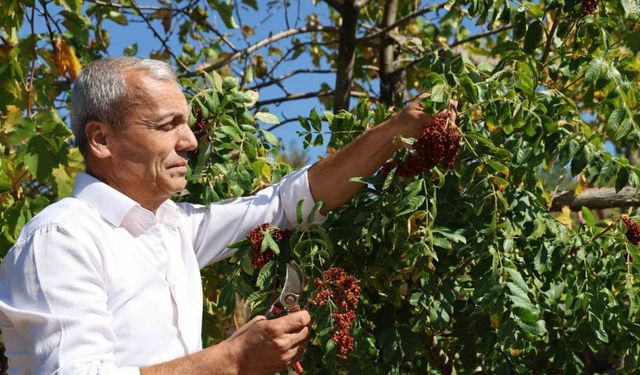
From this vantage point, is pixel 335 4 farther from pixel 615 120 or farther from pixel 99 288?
pixel 99 288

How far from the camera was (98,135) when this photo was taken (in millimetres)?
2486

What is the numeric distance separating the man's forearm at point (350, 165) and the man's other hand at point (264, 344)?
0.60m

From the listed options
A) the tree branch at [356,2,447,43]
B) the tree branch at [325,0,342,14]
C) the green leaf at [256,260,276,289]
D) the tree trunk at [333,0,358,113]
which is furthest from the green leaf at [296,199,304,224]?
the tree branch at [325,0,342,14]

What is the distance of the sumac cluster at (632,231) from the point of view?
10.1 feet

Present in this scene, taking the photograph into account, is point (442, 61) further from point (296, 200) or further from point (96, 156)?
point (96, 156)

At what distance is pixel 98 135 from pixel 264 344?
68cm

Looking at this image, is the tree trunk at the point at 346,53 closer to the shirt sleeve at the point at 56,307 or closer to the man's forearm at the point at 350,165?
the man's forearm at the point at 350,165

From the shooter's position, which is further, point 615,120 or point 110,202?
point 615,120

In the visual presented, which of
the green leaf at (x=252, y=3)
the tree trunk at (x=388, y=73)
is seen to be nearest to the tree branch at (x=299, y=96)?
the tree trunk at (x=388, y=73)

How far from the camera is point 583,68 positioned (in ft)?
10.7

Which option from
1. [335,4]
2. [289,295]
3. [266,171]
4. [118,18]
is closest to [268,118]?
[266,171]

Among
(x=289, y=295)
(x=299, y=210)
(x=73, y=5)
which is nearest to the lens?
(x=289, y=295)

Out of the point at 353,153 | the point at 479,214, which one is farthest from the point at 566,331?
the point at 353,153

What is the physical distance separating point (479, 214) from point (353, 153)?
18.6 inches
